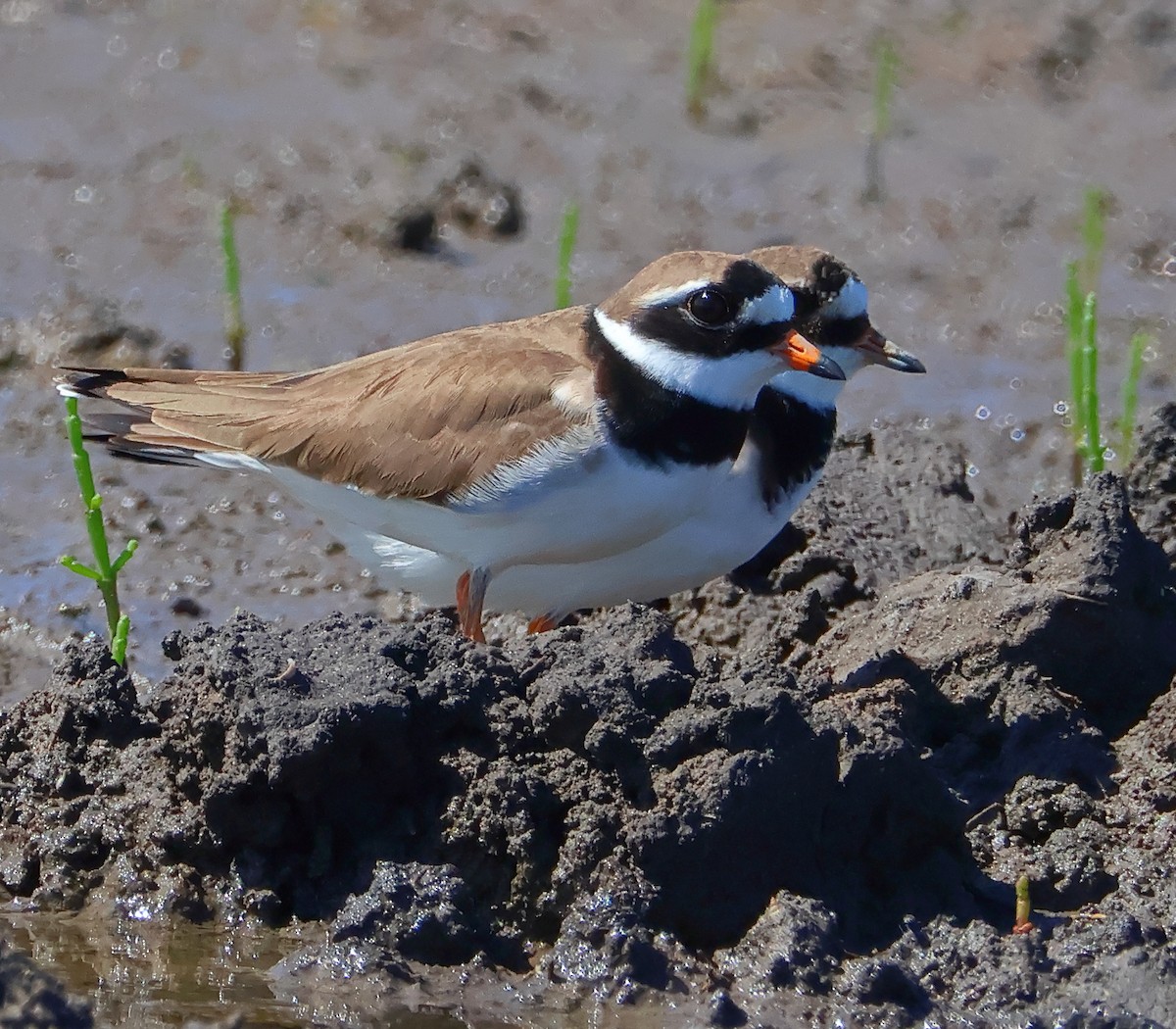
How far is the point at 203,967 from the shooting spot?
15.4 feet

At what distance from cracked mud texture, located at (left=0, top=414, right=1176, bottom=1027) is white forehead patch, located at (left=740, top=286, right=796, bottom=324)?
981 mm

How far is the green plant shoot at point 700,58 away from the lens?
423 inches

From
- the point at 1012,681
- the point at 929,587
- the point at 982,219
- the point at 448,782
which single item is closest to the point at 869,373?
the point at 982,219

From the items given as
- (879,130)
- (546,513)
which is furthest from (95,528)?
(879,130)

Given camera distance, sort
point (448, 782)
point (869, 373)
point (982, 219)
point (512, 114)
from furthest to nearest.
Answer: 1. point (512, 114)
2. point (982, 219)
3. point (869, 373)
4. point (448, 782)

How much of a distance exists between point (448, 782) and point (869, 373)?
4509 millimetres

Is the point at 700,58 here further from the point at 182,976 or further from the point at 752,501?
the point at 182,976

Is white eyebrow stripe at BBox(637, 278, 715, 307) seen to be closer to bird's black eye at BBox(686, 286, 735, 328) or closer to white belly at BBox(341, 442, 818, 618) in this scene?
bird's black eye at BBox(686, 286, 735, 328)

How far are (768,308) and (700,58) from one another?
18.4 ft

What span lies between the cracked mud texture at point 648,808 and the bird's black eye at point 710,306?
0.96 meters

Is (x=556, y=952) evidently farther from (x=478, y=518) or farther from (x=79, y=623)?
(x=79, y=623)

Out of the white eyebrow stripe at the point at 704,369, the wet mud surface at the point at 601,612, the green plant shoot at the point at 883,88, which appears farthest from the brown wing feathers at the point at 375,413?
the green plant shoot at the point at 883,88

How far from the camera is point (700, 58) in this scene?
1087cm

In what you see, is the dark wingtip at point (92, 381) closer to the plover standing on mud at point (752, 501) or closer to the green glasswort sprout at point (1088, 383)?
the plover standing on mud at point (752, 501)
